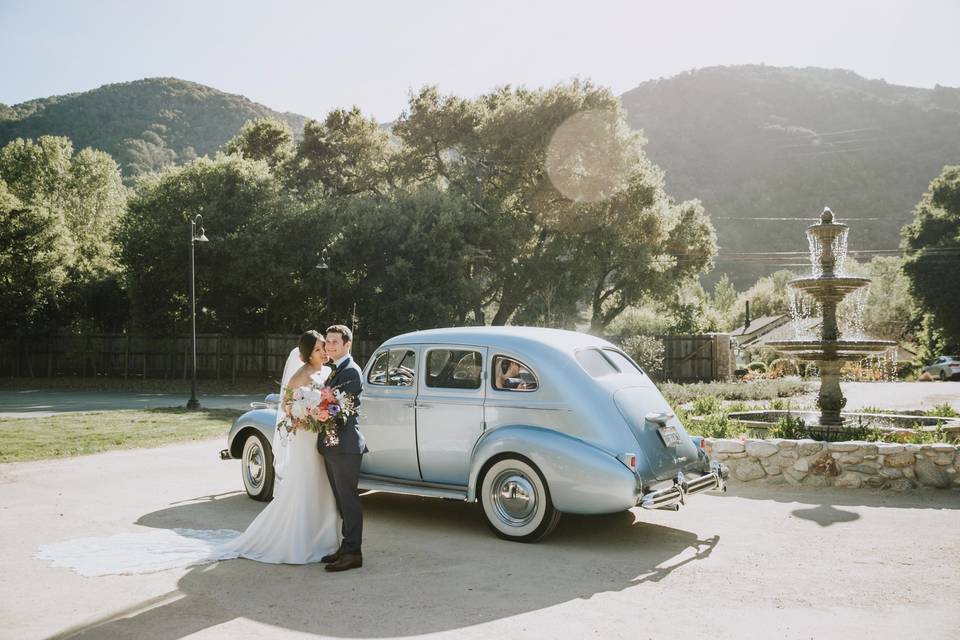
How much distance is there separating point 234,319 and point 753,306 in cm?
6474

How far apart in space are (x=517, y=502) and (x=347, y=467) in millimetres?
1713

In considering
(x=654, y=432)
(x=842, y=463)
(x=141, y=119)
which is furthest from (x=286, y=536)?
(x=141, y=119)

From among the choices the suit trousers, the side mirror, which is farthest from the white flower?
the side mirror

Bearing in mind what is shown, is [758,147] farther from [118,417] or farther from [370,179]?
[118,417]

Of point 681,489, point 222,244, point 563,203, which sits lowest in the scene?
point 681,489

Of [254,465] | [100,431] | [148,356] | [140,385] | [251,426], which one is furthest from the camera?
[148,356]

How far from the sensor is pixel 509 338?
7.55 m

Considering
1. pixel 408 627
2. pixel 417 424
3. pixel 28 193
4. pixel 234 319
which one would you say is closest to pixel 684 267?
pixel 234 319

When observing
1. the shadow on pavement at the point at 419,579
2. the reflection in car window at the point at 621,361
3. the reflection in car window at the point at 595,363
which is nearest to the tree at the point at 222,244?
the shadow on pavement at the point at 419,579

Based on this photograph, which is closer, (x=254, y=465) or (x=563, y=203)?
(x=254, y=465)

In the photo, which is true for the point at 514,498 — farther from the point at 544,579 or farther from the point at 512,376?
the point at 544,579

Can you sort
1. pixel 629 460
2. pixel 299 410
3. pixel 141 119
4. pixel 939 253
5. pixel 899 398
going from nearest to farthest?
pixel 299 410
pixel 629 460
pixel 899 398
pixel 939 253
pixel 141 119

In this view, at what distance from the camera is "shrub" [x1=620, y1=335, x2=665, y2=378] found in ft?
109

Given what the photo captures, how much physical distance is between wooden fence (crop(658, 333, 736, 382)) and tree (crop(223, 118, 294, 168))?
26.7 m
